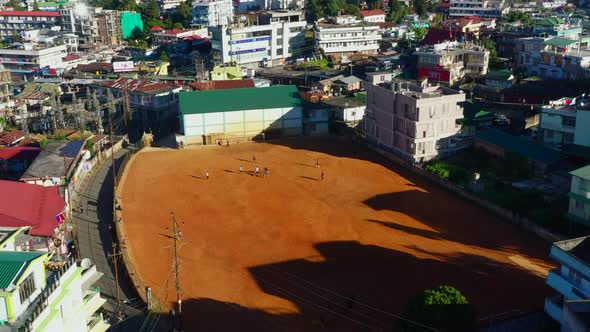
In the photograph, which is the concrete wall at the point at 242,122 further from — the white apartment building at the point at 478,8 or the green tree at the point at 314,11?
the white apartment building at the point at 478,8

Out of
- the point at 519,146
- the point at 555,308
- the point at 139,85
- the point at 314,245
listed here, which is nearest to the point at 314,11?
the point at 139,85

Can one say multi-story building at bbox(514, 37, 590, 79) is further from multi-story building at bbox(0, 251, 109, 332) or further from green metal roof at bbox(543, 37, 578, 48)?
multi-story building at bbox(0, 251, 109, 332)

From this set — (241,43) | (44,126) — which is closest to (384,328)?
(44,126)

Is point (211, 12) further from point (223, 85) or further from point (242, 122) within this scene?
point (242, 122)

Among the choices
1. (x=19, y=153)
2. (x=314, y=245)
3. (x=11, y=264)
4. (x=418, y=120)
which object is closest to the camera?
(x=11, y=264)

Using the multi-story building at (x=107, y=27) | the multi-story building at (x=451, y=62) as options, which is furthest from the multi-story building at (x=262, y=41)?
the multi-story building at (x=107, y=27)
